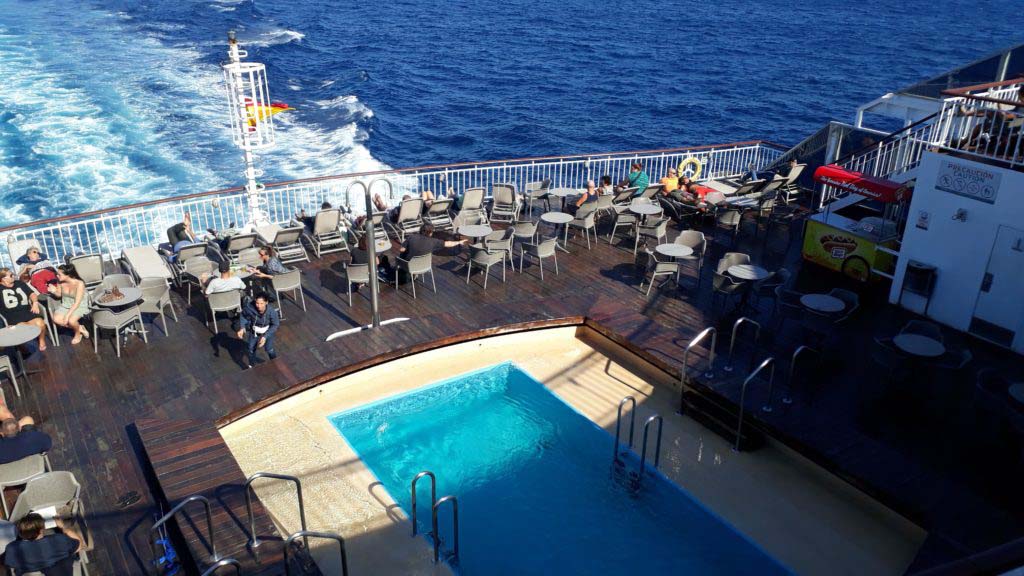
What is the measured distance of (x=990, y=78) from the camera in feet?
56.5

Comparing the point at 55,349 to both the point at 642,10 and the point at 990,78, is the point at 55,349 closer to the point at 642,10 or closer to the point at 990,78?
the point at 990,78

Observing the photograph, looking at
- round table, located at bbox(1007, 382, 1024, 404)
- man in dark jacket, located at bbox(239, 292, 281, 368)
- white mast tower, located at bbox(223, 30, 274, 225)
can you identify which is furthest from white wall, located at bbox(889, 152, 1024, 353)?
white mast tower, located at bbox(223, 30, 274, 225)

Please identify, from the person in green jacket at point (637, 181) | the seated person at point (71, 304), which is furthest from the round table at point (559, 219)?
the seated person at point (71, 304)

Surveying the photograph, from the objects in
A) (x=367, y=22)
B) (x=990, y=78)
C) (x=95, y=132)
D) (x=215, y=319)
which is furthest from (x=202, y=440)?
(x=367, y=22)

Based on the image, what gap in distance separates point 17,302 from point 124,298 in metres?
1.33

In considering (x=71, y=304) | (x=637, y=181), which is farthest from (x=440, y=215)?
(x=71, y=304)

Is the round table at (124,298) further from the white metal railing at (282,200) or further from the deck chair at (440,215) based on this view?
the deck chair at (440,215)

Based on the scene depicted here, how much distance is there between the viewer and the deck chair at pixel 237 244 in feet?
44.7

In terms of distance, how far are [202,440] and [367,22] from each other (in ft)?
218

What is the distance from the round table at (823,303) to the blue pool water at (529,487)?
12.4 ft

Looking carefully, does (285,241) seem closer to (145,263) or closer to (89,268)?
(145,263)

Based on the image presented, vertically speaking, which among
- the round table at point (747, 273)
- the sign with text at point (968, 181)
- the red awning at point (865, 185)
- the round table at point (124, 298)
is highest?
the sign with text at point (968, 181)

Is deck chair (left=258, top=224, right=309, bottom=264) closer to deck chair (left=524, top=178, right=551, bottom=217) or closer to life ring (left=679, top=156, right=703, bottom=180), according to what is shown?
deck chair (left=524, top=178, right=551, bottom=217)

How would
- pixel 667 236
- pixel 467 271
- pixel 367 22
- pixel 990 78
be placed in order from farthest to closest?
pixel 367 22, pixel 990 78, pixel 667 236, pixel 467 271
